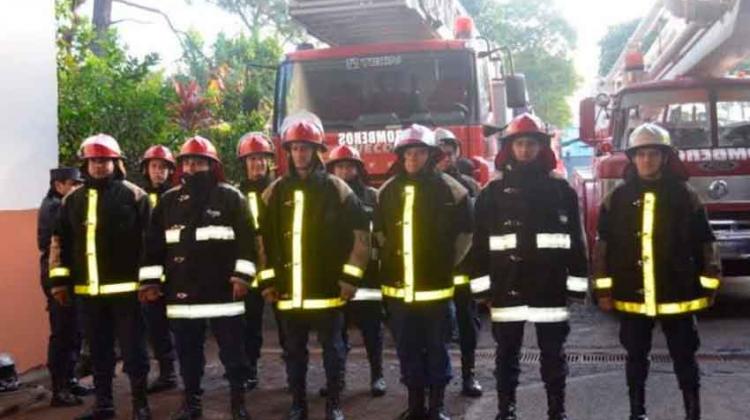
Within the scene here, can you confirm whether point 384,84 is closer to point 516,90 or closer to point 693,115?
point 516,90

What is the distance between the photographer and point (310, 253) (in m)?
5.26

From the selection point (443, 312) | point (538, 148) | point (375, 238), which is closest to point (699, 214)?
point (538, 148)

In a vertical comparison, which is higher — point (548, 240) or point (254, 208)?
point (254, 208)

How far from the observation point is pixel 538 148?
4.94 meters

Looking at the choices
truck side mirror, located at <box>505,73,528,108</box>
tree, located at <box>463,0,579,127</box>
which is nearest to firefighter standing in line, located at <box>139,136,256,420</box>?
truck side mirror, located at <box>505,73,528,108</box>

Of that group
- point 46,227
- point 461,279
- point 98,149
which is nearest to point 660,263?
point 461,279

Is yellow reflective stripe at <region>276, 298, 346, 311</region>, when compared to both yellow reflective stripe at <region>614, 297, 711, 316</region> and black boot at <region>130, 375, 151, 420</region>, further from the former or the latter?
yellow reflective stripe at <region>614, 297, 711, 316</region>

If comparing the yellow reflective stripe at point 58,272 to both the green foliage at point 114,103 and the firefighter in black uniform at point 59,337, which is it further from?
the green foliage at point 114,103

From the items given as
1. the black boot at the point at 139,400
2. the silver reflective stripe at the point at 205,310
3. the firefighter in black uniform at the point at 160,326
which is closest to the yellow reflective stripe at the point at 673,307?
the silver reflective stripe at the point at 205,310

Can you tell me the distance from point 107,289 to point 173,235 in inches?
22.8

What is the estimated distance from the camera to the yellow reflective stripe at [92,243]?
545 cm

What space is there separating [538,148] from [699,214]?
93 centimetres

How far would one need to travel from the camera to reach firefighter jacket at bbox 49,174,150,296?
18.0 feet

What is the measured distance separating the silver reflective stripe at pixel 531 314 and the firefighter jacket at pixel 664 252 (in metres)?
0.34
